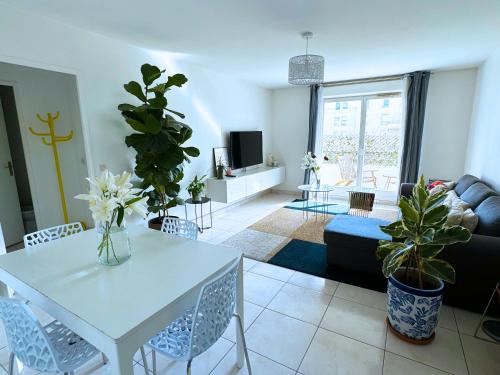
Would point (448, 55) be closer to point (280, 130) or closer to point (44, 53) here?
point (280, 130)

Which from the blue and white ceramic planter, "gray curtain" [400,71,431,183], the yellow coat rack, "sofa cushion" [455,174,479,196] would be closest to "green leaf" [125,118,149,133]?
the yellow coat rack

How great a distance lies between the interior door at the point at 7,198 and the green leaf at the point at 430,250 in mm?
4564

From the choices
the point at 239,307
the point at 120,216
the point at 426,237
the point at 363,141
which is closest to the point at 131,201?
the point at 120,216

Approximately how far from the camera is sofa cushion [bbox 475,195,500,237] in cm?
201

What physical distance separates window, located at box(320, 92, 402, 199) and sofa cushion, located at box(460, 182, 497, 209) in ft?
7.12

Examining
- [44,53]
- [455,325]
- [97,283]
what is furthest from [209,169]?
[455,325]

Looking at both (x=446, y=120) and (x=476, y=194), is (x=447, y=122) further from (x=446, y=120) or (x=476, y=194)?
(x=476, y=194)

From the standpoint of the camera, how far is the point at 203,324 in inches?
46.3

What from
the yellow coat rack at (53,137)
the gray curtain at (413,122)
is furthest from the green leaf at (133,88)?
the gray curtain at (413,122)

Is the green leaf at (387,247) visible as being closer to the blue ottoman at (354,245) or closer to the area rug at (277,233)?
the blue ottoman at (354,245)

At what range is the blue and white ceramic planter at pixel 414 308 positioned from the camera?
172cm

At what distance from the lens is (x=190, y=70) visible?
12.9 ft

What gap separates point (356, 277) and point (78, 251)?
2409mm

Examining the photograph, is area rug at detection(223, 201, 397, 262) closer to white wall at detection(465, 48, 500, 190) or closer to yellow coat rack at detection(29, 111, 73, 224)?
white wall at detection(465, 48, 500, 190)
